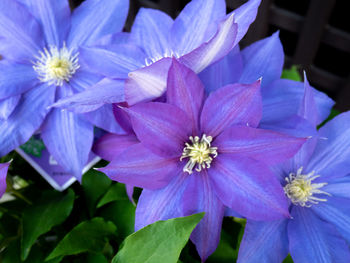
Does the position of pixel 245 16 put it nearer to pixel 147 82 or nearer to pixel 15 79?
pixel 147 82

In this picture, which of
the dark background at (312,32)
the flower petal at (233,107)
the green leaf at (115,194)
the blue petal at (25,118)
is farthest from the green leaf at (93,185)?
the dark background at (312,32)

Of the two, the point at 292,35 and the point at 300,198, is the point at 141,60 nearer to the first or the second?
the point at 300,198

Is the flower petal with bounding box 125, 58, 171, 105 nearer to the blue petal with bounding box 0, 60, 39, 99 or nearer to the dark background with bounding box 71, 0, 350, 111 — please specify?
the blue petal with bounding box 0, 60, 39, 99

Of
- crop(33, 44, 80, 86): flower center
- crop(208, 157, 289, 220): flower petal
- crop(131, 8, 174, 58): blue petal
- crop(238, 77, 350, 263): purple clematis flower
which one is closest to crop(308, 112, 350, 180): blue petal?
crop(238, 77, 350, 263): purple clematis flower

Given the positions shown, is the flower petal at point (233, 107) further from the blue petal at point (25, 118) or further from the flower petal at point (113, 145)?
the blue petal at point (25, 118)

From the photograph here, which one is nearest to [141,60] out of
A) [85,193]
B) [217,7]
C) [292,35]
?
[217,7]
